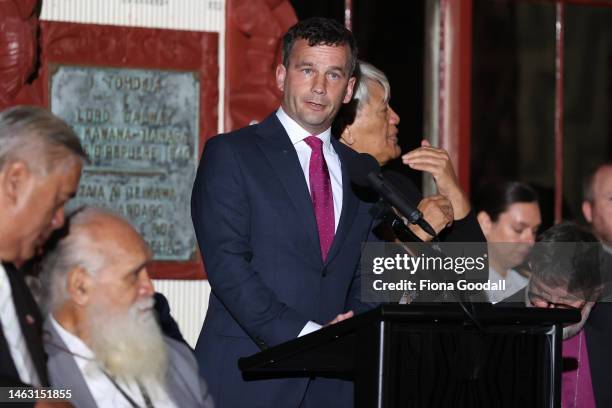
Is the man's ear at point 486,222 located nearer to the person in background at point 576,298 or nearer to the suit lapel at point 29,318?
the person in background at point 576,298

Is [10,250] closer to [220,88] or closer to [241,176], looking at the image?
[241,176]

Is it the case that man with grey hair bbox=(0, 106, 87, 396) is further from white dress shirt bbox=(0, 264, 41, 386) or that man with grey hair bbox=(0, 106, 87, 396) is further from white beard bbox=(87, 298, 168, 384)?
white beard bbox=(87, 298, 168, 384)

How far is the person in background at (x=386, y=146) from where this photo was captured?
4.69m

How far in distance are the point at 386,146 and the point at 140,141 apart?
1717mm

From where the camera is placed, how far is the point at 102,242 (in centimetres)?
343

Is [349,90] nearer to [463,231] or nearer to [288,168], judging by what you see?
[288,168]

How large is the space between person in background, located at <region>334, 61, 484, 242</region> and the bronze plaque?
1.53m

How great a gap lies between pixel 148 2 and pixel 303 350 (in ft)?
10.2

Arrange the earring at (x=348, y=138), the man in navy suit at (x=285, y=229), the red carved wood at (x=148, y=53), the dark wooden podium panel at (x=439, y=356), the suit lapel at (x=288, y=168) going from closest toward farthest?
the dark wooden podium panel at (x=439, y=356) → the man in navy suit at (x=285, y=229) → the suit lapel at (x=288, y=168) → the earring at (x=348, y=138) → the red carved wood at (x=148, y=53)

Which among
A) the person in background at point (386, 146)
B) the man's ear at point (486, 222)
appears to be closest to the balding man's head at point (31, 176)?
the person in background at point (386, 146)

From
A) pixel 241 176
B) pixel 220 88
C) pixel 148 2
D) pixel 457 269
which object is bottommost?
pixel 457 269

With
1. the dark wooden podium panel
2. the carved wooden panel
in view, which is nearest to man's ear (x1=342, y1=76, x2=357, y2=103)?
the dark wooden podium panel

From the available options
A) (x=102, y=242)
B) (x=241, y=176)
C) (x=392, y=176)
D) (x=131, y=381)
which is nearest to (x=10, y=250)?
(x=102, y=242)

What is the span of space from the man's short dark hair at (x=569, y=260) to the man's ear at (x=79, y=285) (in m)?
1.89
